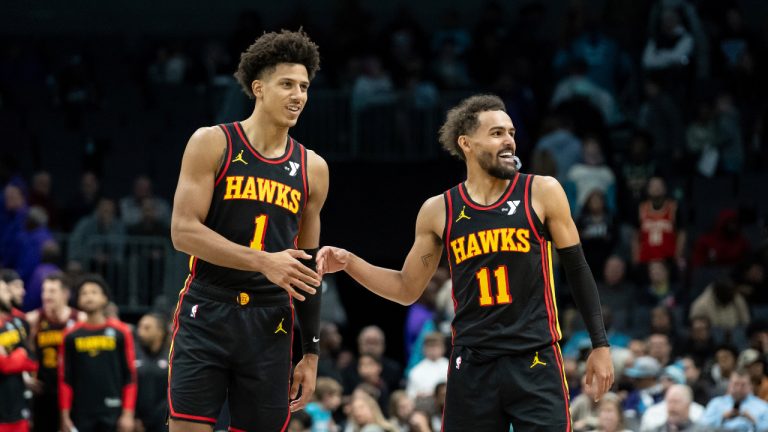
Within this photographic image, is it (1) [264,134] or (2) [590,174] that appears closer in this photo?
(1) [264,134]

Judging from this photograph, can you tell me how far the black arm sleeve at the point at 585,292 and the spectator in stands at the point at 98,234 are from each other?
9381 millimetres

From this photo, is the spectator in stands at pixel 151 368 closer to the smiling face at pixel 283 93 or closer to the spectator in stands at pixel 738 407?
the spectator in stands at pixel 738 407

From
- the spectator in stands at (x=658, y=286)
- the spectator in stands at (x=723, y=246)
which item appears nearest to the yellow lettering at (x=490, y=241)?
the spectator in stands at (x=658, y=286)

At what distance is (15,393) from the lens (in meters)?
11.7

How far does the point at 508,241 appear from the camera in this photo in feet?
22.2

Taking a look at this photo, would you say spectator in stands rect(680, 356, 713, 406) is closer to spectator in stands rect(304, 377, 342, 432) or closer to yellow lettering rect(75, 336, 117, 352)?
spectator in stands rect(304, 377, 342, 432)

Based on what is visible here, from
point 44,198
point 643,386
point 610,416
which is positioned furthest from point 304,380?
point 44,198

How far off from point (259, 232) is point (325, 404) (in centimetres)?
619

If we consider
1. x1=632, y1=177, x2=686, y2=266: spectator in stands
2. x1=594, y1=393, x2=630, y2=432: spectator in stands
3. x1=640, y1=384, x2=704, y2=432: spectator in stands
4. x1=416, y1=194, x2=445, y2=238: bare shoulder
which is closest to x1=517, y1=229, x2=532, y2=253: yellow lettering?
x1=416, y1=194, x2=445, y2=238: bare shoulder

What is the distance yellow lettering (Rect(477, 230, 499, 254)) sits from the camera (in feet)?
22.3

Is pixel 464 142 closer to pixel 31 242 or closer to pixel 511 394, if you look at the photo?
pixel 511 394

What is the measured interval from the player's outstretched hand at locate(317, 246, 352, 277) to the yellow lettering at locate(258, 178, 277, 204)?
0.48 m

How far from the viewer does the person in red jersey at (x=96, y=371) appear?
1206 centimetres

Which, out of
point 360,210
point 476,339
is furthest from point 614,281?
point 476,339
